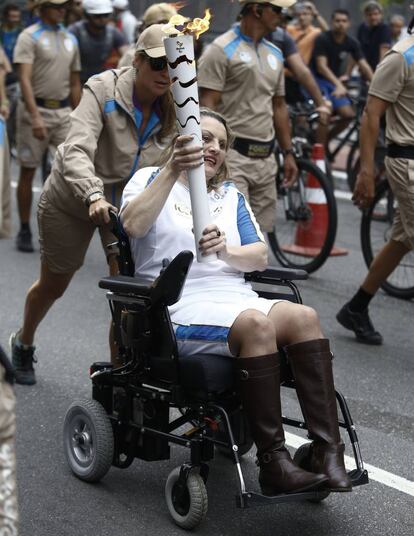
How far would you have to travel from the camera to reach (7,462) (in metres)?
3.12

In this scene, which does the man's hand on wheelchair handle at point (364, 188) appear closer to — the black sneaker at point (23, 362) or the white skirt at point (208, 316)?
the black sneaker at point (23, 362)

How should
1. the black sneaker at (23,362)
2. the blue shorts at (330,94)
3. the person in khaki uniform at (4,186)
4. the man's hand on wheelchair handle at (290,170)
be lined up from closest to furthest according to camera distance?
the person in khaki uniform at (4,186), the black sneaker at (23,362), the man's hand on wheelchair handle at (290,170), the blue shorts at (330,94)

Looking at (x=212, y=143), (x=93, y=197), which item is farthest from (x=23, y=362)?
(x=212, y=143)

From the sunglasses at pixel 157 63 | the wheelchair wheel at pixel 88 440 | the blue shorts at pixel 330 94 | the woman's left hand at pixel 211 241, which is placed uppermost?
the sunglasses at pixel 157 63

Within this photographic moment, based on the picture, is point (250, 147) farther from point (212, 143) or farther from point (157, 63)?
point (212, 143)

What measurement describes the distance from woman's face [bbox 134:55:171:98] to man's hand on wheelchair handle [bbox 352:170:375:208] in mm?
1877

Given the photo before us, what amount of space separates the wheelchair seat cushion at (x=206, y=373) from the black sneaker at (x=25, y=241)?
17.6ft

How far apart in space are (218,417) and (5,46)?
11.6m

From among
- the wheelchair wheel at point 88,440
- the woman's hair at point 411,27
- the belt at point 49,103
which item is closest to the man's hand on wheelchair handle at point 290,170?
the woman's hair at point 411,27

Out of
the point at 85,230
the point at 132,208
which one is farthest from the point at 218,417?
the point at 85,230

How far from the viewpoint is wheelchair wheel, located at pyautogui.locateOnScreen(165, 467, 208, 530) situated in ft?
14.0

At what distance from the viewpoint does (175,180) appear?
4469mm

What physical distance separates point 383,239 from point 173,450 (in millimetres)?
3715

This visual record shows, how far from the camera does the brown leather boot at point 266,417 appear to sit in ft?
13.5
